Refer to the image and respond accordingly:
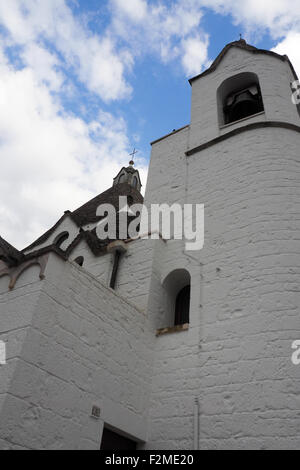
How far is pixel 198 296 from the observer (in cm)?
828

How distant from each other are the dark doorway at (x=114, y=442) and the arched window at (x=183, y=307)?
2705 mm

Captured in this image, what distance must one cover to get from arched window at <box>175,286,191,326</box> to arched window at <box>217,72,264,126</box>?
5.35m

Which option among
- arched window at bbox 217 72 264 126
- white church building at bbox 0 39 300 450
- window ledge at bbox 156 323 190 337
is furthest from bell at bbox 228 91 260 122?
window ledge at bbox 156 323 190 337

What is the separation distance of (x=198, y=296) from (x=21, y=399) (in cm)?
409

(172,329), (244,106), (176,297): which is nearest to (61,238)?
(176,297)

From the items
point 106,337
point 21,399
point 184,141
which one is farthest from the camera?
point 184,141

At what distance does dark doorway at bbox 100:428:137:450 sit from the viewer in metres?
6.59

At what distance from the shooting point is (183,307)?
363 inches

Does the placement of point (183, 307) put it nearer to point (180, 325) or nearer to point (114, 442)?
point (180, 325)

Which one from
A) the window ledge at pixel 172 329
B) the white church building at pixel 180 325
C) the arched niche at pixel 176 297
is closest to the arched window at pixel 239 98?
the white church building at pixel 180 325

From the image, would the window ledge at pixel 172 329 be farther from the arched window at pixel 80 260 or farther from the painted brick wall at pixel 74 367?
the arched window at pixel 80 260

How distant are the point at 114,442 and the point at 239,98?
9.84 m

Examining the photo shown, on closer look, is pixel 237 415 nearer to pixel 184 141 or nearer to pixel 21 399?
pixel 21 399
